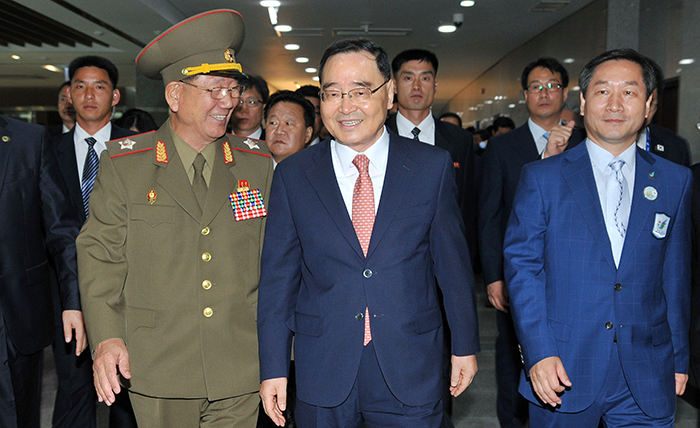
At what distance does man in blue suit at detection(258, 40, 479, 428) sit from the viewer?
170cm

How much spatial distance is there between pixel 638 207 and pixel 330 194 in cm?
103

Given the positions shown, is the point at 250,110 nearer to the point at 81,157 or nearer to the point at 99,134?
the point at 99,134

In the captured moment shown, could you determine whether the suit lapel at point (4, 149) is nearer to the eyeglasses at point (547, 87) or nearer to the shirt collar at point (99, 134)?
the shirt collar at point (99, 134)

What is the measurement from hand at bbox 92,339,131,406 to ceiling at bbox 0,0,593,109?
225 inches

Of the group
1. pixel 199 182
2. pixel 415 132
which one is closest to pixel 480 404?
pixel 415 132

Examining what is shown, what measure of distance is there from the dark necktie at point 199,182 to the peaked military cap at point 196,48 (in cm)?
30

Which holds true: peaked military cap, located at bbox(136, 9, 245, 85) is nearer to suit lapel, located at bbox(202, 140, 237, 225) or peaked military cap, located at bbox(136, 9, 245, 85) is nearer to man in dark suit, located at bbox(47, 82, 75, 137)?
suit lapel, located at bbox(202, 140, 237, 225)

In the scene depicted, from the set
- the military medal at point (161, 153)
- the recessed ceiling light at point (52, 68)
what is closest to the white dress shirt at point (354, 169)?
the military medal at point (161, 153)

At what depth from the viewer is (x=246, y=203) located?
6.69 feet

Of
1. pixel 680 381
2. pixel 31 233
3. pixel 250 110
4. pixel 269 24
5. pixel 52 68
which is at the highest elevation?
pixel 269 24

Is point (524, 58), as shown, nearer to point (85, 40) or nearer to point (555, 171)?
point (85, 40)

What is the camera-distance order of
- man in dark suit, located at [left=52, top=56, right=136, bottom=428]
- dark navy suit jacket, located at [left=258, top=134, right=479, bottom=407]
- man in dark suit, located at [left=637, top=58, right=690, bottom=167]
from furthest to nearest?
man in dark suit, located at [left=637, top=58, right=690, bottom=167]
man in dark suit, located at [left=52, top=56, right=136, bottom=428]
dark navy suit jacket, located at [left=258, top=134, right=479, bottom=407]

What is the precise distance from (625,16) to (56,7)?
674 centimetres

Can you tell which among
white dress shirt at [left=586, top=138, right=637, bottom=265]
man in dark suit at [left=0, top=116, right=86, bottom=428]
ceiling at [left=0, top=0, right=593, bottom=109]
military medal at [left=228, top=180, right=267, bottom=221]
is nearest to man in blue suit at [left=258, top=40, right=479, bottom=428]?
military medal at [left=228, top=180, right=267, bottom=221]
